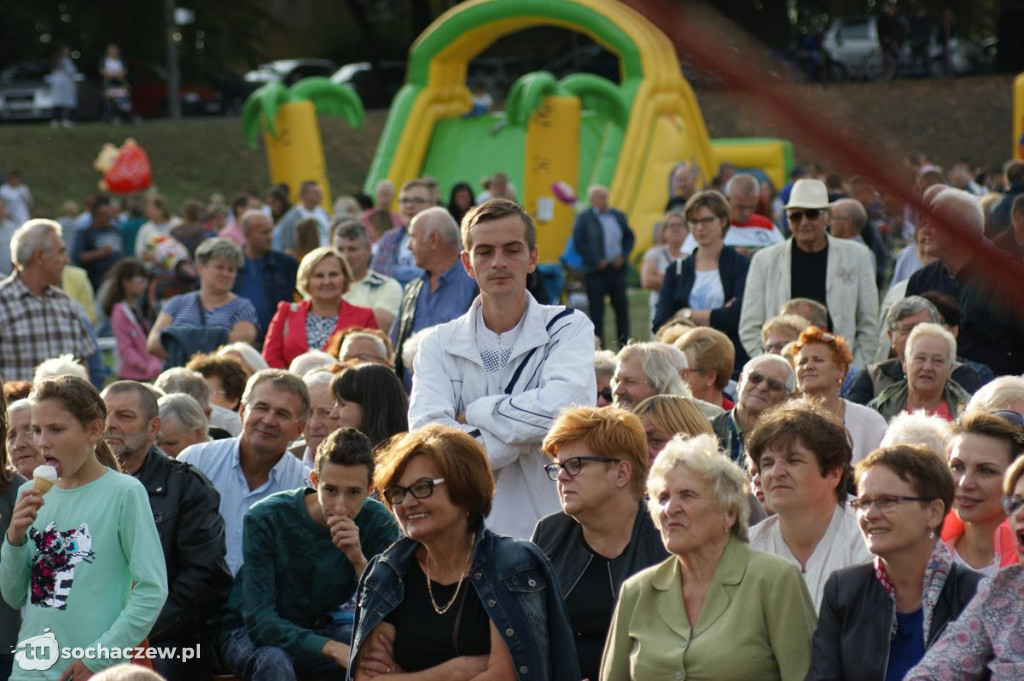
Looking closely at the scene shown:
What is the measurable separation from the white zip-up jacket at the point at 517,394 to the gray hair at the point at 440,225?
2.57 metres

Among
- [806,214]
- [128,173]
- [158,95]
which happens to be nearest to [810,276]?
[806,214]

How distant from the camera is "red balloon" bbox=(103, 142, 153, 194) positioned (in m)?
22.5

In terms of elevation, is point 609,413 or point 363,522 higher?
point 609,413

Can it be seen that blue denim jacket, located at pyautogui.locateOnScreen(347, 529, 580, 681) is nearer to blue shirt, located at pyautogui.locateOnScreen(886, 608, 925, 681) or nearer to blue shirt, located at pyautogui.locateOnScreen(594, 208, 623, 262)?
blue shirt, located at pyautogui.locateOnScreen(886, 608, 925, 681)

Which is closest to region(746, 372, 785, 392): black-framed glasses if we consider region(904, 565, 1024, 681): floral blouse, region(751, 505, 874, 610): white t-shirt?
region(751, 505, 874, 610): white t-shirt

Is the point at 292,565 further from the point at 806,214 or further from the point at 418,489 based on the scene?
the point at 806,214

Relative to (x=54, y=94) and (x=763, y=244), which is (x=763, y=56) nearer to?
(x=763, y=244)

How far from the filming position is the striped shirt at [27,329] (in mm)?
8883

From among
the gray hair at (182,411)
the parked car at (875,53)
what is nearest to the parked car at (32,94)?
the parked car at (875,53)

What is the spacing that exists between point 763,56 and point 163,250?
11946 mm

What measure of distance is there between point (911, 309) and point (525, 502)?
292cm

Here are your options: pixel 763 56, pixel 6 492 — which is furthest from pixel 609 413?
pixel 763 56

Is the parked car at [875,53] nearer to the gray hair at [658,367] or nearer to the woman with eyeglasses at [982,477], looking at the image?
the gray hair at [658,367]

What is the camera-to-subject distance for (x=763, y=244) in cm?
1020
